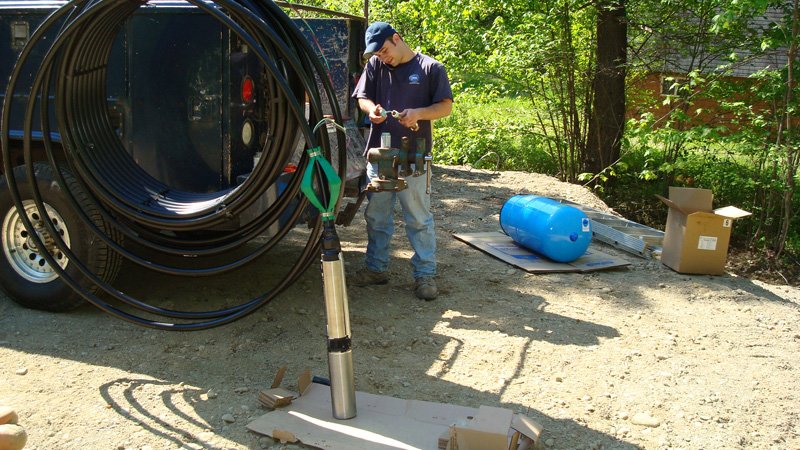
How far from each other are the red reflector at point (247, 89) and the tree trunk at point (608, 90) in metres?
7.01

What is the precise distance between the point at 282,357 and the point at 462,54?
8462mm

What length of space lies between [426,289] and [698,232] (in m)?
2.48

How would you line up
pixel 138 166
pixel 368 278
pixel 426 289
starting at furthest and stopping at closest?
pixel 368 278
pixel 426 289
pixel 138 166

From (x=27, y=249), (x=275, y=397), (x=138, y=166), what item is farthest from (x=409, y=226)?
(x=27, y=249)

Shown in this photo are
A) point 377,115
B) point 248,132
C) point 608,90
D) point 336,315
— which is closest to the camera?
point 336,315

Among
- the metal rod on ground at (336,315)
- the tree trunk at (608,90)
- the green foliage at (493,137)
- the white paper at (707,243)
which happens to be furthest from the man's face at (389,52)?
the green foliage at (493,137)

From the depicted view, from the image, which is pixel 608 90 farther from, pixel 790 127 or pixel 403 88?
pixel 403 88

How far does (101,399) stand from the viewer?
401cm

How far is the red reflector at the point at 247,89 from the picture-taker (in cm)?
500

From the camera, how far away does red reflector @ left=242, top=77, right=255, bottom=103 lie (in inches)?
197

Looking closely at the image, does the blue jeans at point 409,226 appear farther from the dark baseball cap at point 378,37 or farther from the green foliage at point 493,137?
the green foliage at point 493,137

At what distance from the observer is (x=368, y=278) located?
602 cm

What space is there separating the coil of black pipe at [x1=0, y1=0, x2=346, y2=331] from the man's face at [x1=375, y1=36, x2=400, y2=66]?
0.95 metres

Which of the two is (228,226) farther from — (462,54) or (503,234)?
(462,54)
